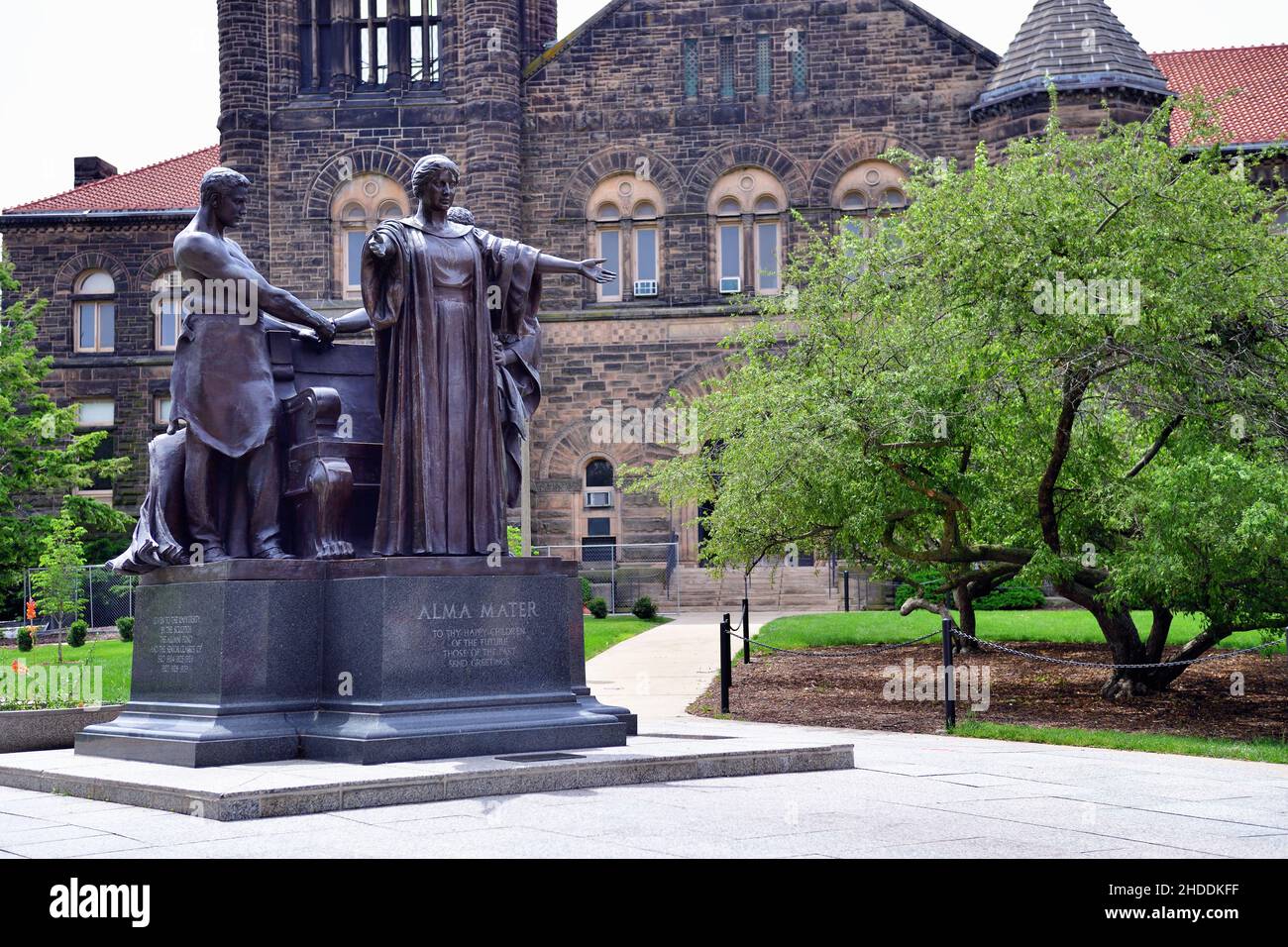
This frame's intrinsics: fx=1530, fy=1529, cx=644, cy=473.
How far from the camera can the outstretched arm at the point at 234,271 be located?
10938 millimetres

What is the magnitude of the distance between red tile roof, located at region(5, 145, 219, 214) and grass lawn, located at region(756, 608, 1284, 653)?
23.4m

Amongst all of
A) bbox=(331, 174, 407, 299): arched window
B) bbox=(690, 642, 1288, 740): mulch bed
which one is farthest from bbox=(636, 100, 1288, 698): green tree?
bbox=(331, 174, 407, 299): arched window

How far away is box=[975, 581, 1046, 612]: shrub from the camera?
32.2 meters

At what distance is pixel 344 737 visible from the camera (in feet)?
31.9

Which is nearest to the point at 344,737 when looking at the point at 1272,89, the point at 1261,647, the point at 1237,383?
the point at 1261,647

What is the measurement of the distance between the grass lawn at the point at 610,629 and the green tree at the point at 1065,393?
658 centimetres

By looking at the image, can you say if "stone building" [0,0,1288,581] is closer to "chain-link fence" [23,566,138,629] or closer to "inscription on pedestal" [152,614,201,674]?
"chain-link fence" [23,566,138,629]

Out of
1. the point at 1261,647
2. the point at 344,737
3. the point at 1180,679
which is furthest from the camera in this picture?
Answer: the point at 1180,679

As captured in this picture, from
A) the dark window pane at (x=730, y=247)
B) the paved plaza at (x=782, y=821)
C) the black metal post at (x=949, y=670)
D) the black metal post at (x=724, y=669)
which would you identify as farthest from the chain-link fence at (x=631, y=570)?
the paved plaza at (x=782, y=821)

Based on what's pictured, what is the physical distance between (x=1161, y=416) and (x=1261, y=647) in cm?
316

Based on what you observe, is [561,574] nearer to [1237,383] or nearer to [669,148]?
[1237,383]

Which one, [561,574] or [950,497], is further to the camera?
[950,497]

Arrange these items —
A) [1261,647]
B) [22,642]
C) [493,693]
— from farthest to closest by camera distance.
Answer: [22,642] < [1261,647] < [493,693]

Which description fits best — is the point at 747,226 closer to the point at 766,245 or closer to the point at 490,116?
the point at 766,245
